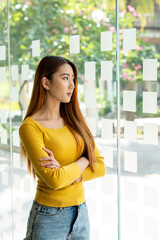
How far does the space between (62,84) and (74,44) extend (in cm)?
66

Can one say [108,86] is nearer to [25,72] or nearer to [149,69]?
[149,69]

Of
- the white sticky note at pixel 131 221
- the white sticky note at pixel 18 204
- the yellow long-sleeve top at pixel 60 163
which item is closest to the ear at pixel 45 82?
the yellow long-sleeve top at pixel 60 163

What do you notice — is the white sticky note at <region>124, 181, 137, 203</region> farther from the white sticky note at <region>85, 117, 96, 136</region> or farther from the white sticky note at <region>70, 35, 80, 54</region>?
the white sticky note at <region>70, 35, 80, 54</region>

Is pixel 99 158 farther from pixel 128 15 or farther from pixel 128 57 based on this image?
pixel 128 15

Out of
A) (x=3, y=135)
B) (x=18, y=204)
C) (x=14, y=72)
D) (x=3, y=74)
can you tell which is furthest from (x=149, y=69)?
(x=18, y=204)

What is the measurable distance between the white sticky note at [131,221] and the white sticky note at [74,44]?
3.30ft

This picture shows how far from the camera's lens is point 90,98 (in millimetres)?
2111

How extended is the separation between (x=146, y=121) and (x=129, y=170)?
0.30 m

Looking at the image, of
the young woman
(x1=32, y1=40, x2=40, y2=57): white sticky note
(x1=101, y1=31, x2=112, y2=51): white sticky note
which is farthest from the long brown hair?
(x1=32, y1=40, x2=40, y2=57): white sticky note

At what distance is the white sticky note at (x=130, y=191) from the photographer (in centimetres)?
196

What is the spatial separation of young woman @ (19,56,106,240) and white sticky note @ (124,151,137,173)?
1.06 feet

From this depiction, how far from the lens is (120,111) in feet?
6.39

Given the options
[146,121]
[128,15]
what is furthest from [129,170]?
[128,15]

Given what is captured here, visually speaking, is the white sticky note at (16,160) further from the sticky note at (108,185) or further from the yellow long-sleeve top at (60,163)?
the yellow long-sleeve top at (60,163)
